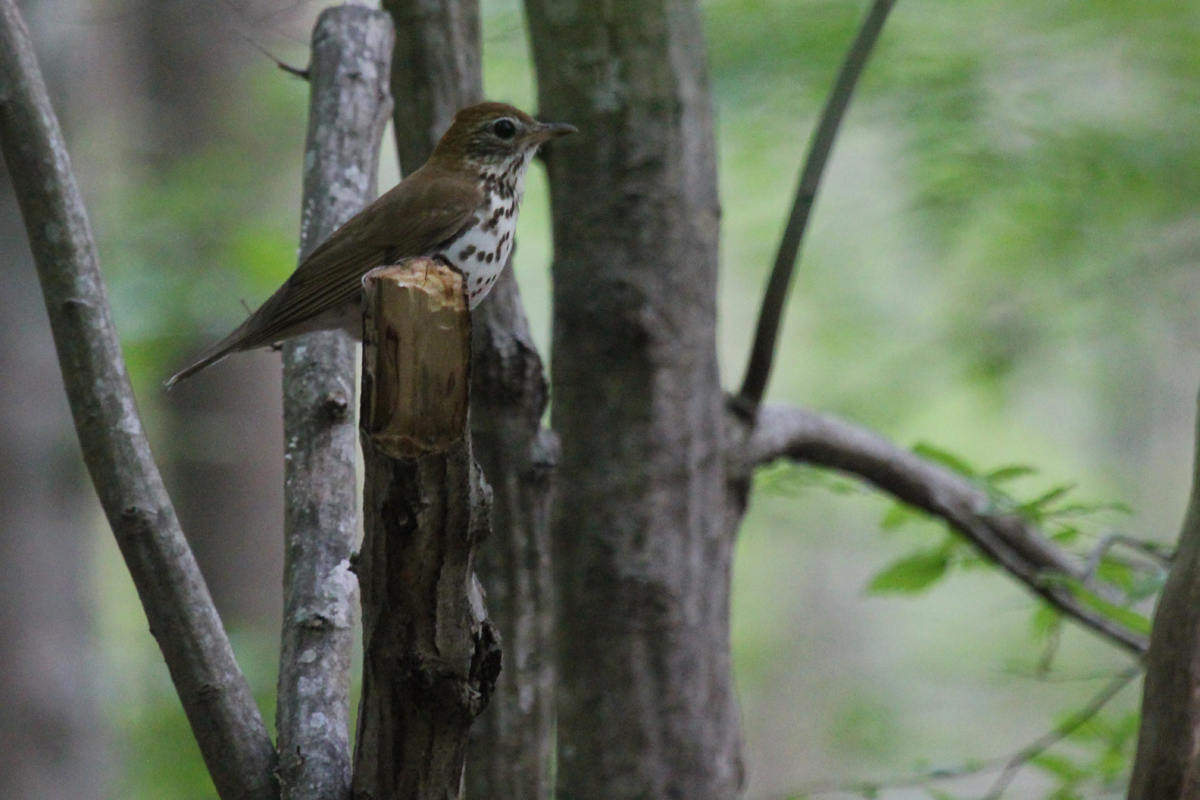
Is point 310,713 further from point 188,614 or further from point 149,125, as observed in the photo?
point 149,125

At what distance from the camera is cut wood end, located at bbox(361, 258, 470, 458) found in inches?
73.5

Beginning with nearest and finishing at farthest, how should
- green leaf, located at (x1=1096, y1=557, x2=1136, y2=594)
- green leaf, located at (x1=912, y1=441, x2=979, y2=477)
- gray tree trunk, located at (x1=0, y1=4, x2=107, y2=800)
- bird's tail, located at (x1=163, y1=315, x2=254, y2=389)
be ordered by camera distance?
bird's tail, located at (x1=163, y1=315, x2=254, y2=389)
green leaf, located at (x1=1096, y1=557, x2=1136, y2=594)
green leaf, located at (x1=912, y1=441, x2=979, y2=477)
gray tree trunk, located at (x1=0, y1=4, x2=107, y2=800)

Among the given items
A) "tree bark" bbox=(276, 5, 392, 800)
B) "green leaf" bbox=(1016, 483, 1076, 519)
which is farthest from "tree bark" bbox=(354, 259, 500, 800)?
"green leaf" bbox=(1016, 483, 1076, 519)

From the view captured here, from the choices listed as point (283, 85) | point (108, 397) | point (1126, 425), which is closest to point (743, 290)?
point (1126, 425)

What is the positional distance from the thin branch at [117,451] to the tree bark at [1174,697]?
67.6 inches

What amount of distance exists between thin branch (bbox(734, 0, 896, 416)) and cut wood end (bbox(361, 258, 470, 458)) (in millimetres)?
1872

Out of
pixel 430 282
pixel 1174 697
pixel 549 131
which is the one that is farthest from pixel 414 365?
pixel 549 131

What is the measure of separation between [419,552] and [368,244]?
1497 millimetres

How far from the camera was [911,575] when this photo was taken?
416cm

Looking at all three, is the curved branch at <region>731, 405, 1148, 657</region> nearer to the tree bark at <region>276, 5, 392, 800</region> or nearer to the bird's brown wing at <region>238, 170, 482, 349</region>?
the bird's brown wing at <region>238, 170, 482, 349</region>

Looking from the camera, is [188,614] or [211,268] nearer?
[188,614]

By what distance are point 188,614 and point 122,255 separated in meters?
5.74

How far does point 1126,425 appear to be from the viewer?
35.1 ft

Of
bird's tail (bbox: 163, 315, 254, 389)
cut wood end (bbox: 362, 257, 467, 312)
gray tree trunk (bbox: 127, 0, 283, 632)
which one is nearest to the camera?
cut wood end (bbox: 362, 257, 467, 312)
